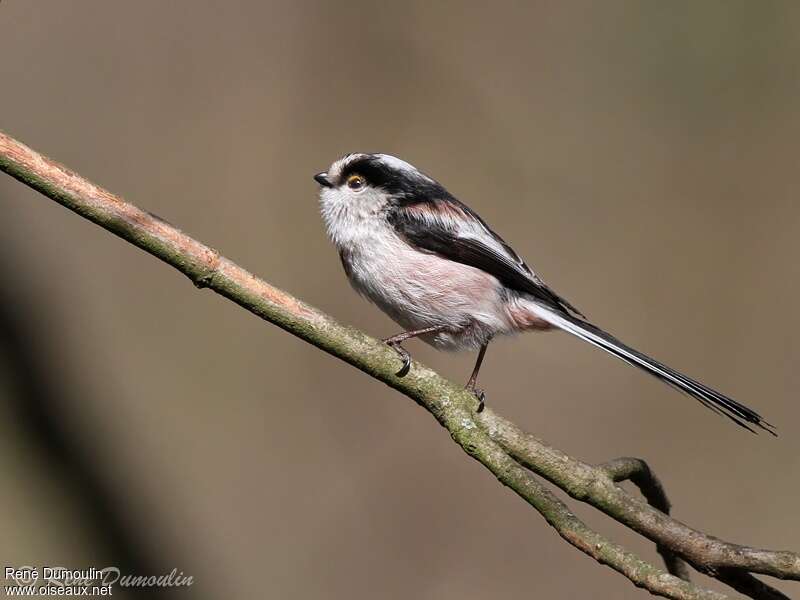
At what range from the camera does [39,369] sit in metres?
2.25

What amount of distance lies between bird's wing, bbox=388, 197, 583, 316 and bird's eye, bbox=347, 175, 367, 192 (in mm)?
123

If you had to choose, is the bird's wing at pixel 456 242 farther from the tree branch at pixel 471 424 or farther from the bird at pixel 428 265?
the tree branch at pixel 471 424

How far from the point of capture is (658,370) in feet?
6.07

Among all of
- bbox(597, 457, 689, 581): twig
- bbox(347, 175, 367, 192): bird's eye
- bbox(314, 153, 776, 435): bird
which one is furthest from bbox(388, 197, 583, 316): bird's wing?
bbox(597, 457, 689, 581): twig

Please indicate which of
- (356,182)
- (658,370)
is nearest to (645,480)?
(658,370)

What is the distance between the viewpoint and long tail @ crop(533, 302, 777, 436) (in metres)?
1.66

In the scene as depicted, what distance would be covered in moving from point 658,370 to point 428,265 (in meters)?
0.63

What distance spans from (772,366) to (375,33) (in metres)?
1.80

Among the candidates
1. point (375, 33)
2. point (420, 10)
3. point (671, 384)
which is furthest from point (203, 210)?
point (671, 384)

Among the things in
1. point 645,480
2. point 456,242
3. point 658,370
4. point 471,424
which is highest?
point 456,242

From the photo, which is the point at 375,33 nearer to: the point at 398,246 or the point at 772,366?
the point at 398,246

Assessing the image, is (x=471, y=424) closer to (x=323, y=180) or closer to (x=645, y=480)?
(x=645, y=480)

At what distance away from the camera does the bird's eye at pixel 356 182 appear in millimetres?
2199

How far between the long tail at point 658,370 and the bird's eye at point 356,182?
58 cm
